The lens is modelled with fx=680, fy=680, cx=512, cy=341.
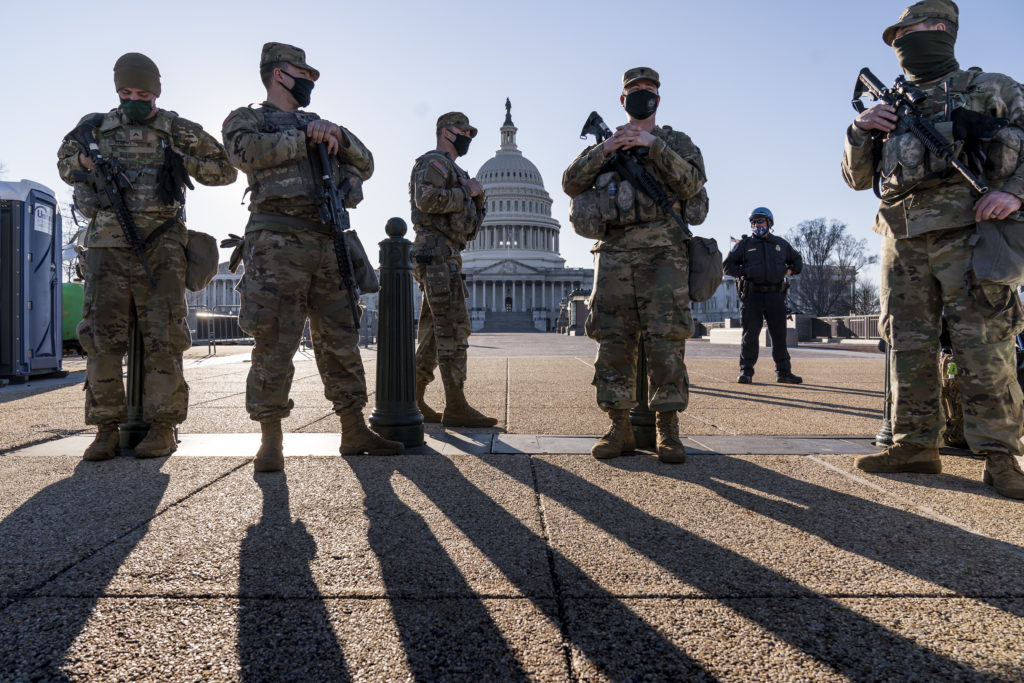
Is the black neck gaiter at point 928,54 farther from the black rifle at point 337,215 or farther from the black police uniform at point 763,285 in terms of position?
the black police uniform at point 763,285

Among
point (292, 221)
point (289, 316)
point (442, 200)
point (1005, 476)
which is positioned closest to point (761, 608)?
point (1005, 476)

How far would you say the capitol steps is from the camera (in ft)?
260

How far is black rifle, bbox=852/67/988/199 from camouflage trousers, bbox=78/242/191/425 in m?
4.07

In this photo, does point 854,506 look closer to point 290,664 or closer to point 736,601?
point 736,601

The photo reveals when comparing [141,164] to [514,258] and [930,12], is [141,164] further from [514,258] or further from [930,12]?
[514,258]

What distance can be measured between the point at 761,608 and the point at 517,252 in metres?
96.2

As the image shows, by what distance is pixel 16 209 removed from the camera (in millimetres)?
8680

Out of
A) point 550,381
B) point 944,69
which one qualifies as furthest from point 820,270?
point 944,69

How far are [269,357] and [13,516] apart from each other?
1377mm

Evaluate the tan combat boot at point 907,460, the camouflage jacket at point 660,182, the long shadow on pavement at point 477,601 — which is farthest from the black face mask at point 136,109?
the tan combat boot at point 907,460

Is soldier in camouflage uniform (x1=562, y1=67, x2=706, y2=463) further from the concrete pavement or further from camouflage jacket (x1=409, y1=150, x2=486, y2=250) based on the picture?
camouflage jacket (x1=409, y1=150, x2=486, y2=250)

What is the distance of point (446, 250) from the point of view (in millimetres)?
5285

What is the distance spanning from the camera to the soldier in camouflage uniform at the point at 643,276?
379cm

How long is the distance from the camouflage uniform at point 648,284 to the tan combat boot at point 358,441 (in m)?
1.27
